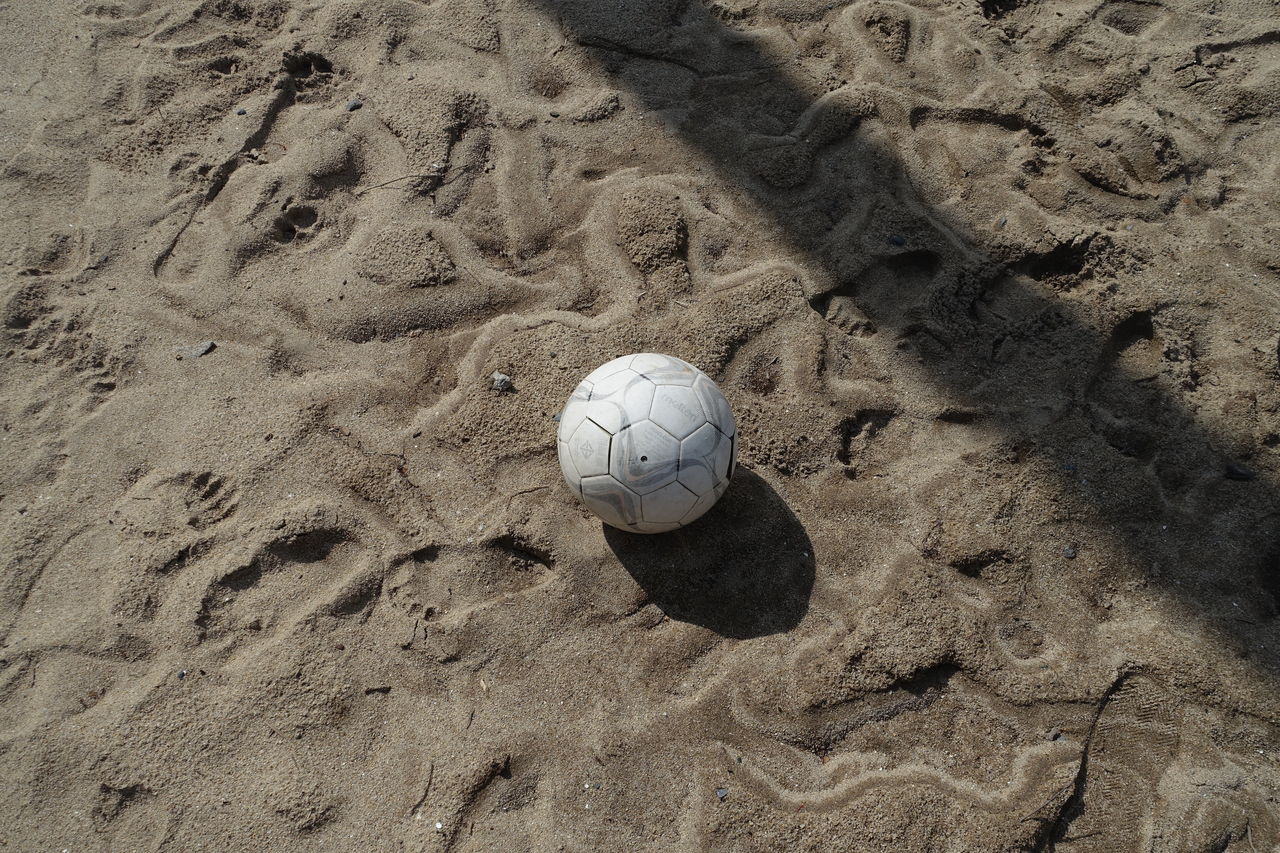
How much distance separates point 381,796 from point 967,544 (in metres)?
1.95

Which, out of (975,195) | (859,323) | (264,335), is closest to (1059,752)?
(859,323)

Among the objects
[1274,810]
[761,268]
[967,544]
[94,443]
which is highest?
[761,268]

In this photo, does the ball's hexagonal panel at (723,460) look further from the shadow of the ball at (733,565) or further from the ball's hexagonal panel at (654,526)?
the shadow of the ball at (733,565)

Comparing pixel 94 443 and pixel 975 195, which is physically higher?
pixel 975 195

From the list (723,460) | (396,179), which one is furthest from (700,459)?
(396,179)

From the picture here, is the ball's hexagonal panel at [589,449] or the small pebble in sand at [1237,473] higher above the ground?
the ball's hexagonal panel at [589,449]

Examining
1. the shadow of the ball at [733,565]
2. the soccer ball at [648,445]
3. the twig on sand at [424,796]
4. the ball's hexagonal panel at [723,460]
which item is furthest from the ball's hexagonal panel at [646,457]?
the twig on sand at [424,796]

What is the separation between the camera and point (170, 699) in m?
2.43

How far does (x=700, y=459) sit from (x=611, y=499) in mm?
286

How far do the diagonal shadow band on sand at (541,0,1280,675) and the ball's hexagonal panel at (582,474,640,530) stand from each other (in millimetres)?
283

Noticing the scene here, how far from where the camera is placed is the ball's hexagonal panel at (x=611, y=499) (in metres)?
2.34

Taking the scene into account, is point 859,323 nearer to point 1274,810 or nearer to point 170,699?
point 1274,810

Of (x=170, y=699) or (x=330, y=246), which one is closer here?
(x=170, y=699)

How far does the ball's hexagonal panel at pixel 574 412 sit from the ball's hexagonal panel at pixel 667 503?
31cm
